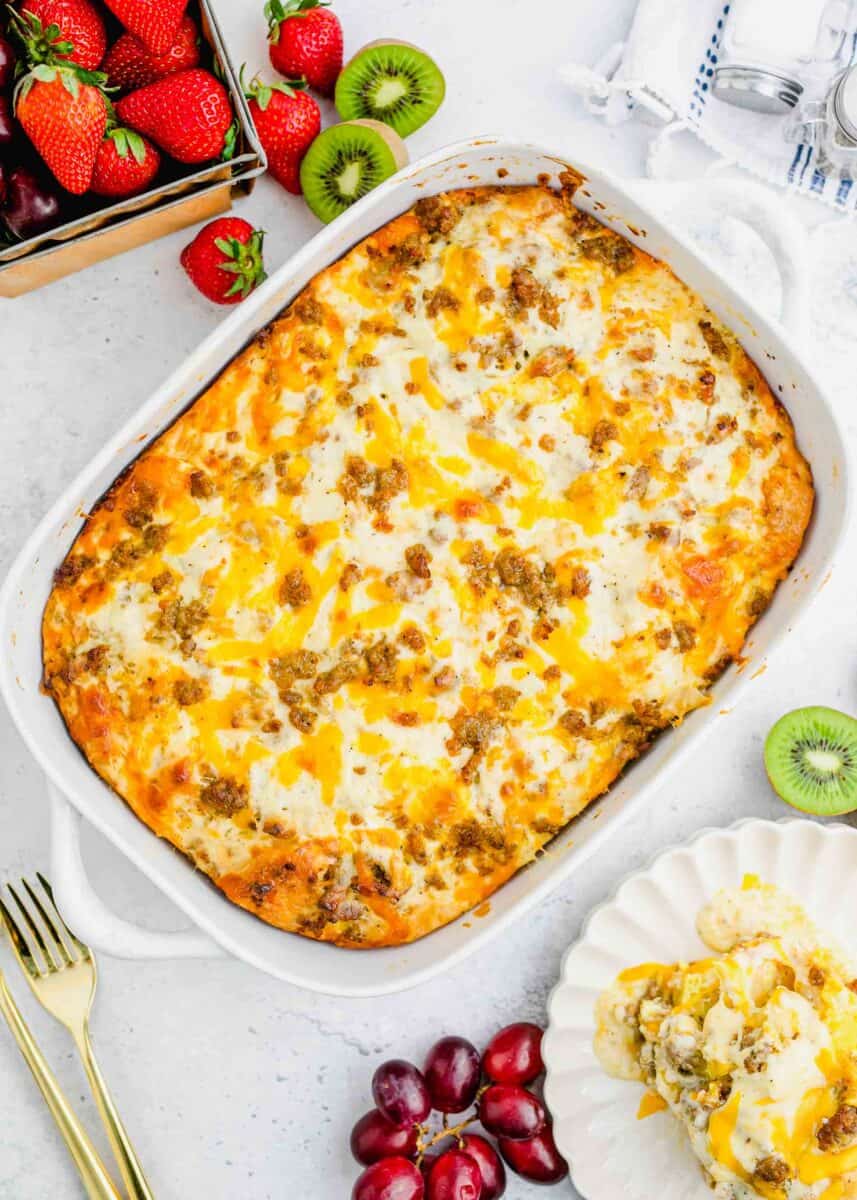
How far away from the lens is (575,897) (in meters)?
2.09

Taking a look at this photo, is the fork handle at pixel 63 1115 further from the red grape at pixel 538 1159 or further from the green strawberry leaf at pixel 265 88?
the green strawberry leaf at pixel 265 88

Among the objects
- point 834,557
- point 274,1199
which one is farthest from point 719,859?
point 274,1199

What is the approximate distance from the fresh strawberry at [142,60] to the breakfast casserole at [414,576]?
473 millimetres

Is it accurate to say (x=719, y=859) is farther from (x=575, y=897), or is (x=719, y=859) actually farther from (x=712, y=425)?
(x=712, y=425)

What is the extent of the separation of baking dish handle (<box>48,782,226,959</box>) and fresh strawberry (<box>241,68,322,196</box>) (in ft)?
3.81

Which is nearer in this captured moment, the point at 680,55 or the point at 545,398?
the point at 545,398

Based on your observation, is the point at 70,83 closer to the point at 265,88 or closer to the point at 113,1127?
the point at 265,88

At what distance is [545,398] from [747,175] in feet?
2.52

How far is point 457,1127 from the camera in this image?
2062 millimetres

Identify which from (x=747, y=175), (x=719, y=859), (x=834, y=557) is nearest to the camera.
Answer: (x=834, y=557)

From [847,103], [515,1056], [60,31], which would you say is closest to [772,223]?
[847,103]

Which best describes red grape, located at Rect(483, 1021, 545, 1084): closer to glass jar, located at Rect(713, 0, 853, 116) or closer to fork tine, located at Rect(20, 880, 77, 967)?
fork tine, located at Rect(20, 880, 77, 967)

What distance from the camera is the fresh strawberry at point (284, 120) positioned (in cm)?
193

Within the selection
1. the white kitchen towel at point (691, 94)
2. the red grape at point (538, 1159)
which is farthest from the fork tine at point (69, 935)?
the white kitchen towel at point (691, 94)
